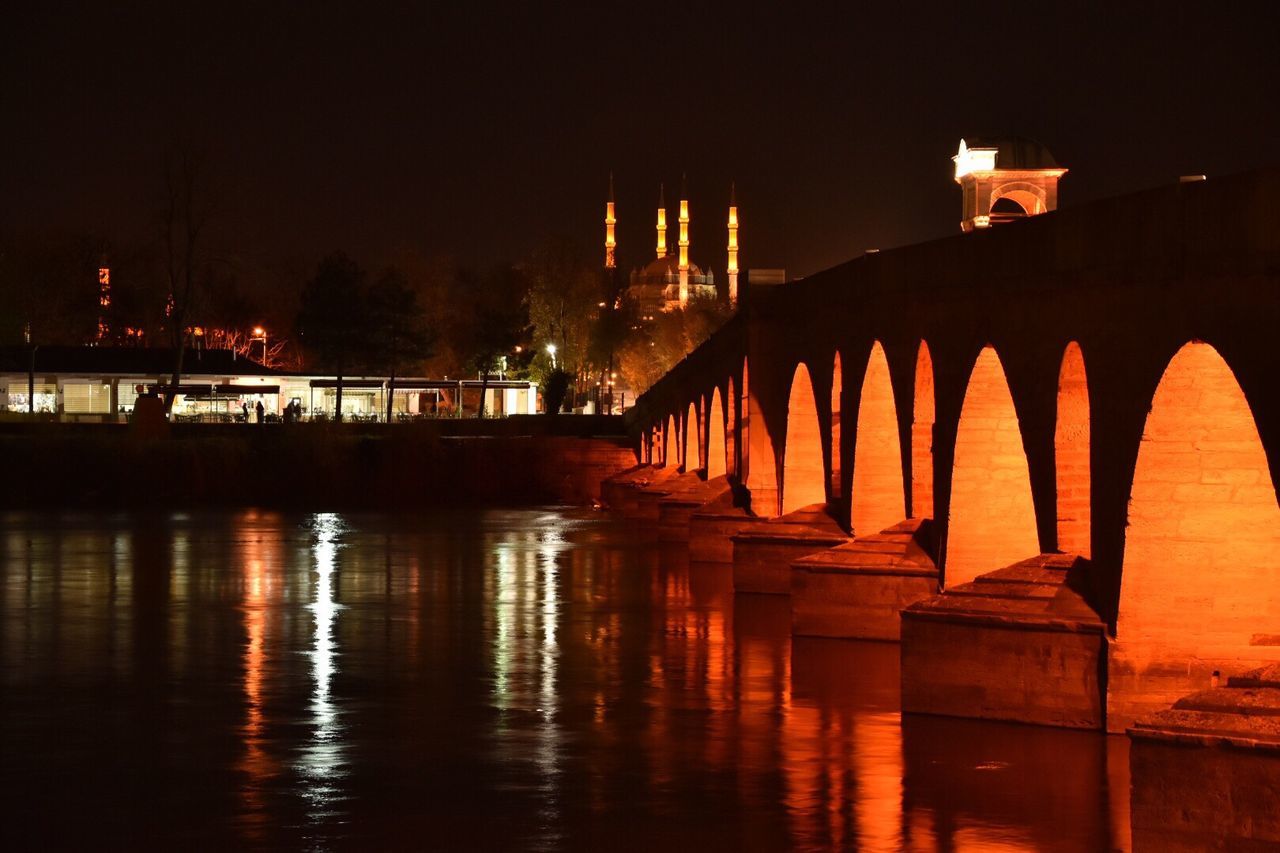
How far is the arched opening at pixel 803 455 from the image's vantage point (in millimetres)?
34812

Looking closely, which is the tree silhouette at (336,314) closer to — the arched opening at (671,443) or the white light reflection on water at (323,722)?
the arched opening at (671,443)

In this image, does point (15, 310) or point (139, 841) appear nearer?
point (139, 841)

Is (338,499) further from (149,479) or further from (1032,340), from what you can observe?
(1032,340)

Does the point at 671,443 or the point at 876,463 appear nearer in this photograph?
the point at 876,463

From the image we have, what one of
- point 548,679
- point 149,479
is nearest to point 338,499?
point 149,479

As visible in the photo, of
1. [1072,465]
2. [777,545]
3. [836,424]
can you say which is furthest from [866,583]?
[777,545]

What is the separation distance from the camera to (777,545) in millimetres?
31969

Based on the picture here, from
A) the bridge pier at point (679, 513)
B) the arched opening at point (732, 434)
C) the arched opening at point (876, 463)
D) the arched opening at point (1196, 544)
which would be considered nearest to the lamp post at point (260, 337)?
the bridge pier at point (679, 513)

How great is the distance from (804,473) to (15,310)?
61846 millimetres

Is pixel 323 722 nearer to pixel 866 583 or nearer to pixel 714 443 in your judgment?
pixel 866 583

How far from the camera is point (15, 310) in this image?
288ft

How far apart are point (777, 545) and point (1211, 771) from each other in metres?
19.4

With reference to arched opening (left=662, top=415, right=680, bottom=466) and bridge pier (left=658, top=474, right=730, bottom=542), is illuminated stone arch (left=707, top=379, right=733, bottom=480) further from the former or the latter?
arched opening (left=662, top=415, right=680, bottom=466)

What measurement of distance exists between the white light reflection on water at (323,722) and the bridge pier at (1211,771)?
22.6 feet
